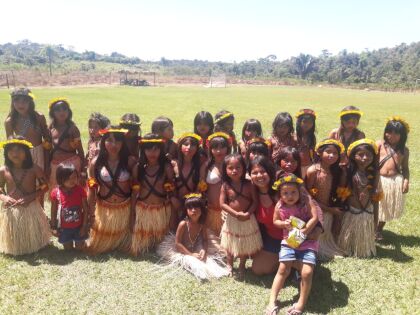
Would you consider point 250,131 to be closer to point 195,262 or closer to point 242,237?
point 242,237

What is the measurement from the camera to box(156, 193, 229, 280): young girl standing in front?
3.73m

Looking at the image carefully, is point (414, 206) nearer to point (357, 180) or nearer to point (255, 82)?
point (357, 180)

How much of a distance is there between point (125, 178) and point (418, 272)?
10.2 feet

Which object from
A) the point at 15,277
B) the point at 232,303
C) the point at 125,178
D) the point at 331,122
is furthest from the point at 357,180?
the point at 331,122

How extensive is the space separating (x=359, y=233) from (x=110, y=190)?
105 inches

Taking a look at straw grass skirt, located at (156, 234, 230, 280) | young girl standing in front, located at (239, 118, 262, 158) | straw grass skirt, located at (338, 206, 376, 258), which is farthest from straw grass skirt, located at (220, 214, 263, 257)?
young girl standing in front, located at (239, 118, 262, 158)

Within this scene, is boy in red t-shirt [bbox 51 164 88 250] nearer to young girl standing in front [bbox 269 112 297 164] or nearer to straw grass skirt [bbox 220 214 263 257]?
straw grass skirt [bbox 220 214 263 257]

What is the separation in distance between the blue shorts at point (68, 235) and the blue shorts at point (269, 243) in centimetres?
194

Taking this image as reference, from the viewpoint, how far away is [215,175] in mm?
4066

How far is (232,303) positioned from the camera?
3289 millimetres

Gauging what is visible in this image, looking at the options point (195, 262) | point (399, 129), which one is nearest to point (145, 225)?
point (195, 262)

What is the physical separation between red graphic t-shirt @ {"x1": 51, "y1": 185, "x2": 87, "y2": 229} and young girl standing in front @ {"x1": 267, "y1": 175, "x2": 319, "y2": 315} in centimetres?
206

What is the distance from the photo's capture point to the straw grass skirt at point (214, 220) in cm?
414

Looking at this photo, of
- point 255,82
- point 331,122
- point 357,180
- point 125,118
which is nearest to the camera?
point 357,180
